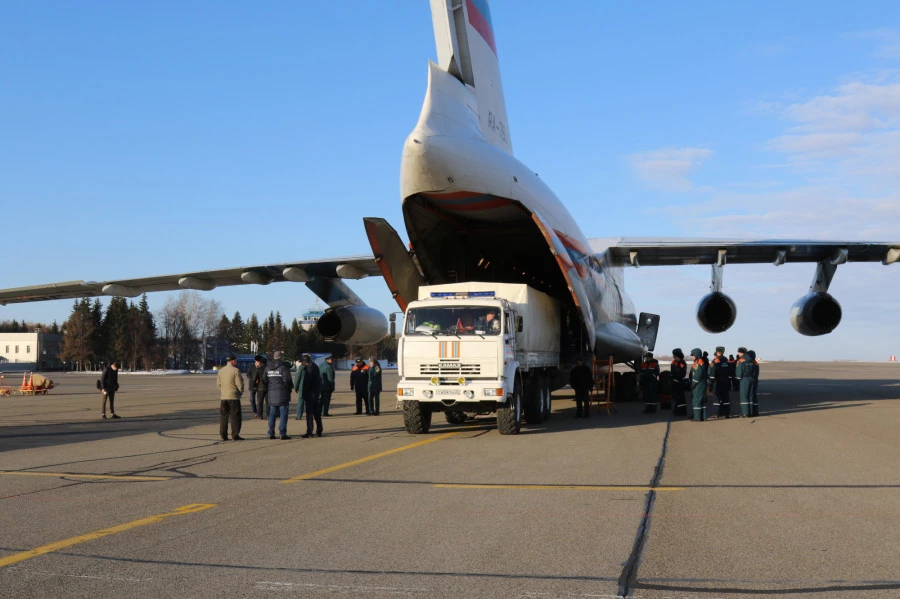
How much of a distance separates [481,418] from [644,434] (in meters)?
5.09

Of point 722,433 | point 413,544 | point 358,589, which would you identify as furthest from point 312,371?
point 358,589

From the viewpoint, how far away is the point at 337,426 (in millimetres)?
17078

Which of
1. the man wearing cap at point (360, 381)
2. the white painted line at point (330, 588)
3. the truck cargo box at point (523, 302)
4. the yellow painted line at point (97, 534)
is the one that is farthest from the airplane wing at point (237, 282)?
the white painted line at point (330, 588)

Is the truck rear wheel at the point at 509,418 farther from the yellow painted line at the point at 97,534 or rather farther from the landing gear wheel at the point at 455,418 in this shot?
the yellow painted line at the point at 97,534

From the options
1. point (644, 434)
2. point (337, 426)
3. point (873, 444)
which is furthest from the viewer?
point (337, 426)

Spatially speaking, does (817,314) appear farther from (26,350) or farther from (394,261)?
(26,350)

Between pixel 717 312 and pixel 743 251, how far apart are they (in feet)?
7.12

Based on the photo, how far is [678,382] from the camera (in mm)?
19609

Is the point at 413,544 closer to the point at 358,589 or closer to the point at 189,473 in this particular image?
the point at 358,589

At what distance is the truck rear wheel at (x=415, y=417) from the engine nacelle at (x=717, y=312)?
1324 centimetres

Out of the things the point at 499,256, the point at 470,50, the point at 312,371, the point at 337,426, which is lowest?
the point at 337,426

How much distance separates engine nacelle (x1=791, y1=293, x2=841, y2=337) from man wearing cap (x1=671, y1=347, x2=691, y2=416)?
18.8 feet

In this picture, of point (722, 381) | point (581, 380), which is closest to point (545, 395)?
point (581, 380)

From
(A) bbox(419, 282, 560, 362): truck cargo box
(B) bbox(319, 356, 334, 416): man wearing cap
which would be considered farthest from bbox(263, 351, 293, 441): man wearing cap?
(B) bbox(319, 356, 334, 416): man wearing cap
